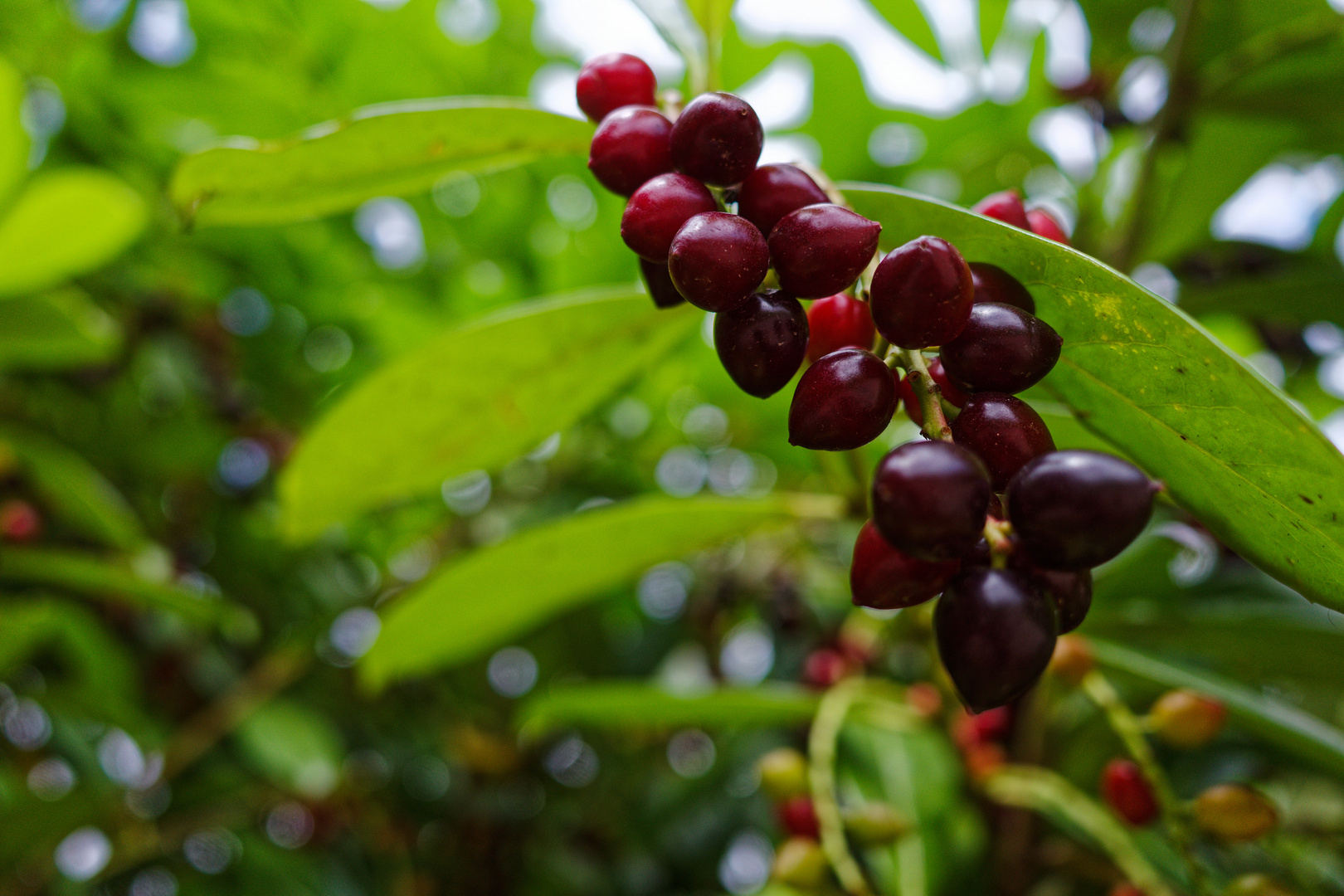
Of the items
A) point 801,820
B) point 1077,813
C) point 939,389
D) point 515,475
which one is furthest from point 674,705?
point 515,475

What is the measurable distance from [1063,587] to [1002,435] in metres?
0.08

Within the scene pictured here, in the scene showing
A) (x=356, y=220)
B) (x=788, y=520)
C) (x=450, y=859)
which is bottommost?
(x=450, y=859)

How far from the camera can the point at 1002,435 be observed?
44 cm

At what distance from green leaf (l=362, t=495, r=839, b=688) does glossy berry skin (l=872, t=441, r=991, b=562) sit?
562 millimetres

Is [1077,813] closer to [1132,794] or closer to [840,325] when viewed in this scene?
[1132,794]

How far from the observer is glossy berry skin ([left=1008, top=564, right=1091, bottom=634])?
0.43m

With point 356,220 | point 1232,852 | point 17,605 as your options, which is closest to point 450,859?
point 17,605

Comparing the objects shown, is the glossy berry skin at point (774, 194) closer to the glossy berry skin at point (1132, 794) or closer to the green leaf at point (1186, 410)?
the green leaf at point (1186, 410)

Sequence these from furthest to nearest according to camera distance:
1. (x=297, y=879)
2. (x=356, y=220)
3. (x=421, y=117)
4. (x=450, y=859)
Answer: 1. (x=450, y=859)
2. (x=356, y=220)
3. (x=297, y=879)
4. (x=421, y=117)

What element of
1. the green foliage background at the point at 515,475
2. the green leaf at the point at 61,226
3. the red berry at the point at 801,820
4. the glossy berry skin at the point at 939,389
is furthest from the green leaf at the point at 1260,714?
the green leaf at the point at 61,226

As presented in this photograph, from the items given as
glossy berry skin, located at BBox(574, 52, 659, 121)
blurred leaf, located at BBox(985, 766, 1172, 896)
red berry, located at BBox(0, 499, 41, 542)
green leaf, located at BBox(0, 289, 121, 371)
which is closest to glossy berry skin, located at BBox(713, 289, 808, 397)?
glossy berry skin, located at BBox(574, 52, 659, 121)

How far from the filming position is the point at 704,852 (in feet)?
5.09

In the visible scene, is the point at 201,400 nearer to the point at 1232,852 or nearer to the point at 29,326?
the point at 29,326

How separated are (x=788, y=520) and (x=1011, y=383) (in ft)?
1.98
